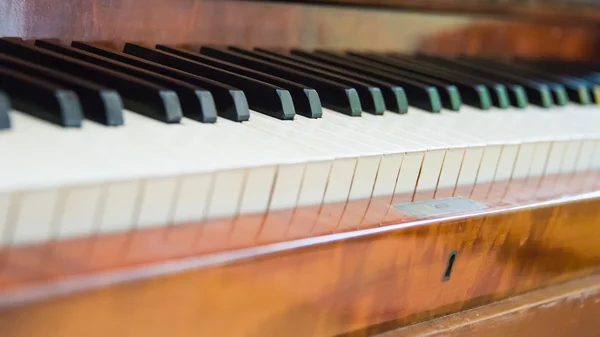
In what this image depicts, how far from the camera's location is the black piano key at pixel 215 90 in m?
0.80

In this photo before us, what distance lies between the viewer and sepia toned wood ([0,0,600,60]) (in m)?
0.96

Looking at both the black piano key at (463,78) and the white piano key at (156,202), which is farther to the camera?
the black piano key at (463,78)

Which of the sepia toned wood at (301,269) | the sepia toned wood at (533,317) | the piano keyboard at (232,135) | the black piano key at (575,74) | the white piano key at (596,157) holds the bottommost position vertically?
the sepia toned wood at (533,317)

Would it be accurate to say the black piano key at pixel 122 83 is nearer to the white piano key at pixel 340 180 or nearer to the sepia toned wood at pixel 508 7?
the white piano key at pixel 340 180

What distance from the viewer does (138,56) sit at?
985mm

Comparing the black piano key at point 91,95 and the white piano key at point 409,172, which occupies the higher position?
the black piano key at point 91,95

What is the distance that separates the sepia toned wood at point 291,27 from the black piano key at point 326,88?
13 cm

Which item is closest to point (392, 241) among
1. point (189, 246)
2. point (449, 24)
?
point (189, 246)

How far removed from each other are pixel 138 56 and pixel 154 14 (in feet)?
0.34

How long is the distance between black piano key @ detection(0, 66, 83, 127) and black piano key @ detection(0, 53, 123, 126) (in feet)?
0.06

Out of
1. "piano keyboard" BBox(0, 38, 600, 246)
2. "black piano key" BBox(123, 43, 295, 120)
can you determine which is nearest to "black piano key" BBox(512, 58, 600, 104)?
"piano keyboard" BBox(0, 38, 600, 246)

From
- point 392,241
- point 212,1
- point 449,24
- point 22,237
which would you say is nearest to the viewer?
point 22,237

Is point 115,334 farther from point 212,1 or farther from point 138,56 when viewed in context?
point 212,1

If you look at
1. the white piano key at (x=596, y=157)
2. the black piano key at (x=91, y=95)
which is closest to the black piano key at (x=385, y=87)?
the white piano key at (x=596, y=157)
